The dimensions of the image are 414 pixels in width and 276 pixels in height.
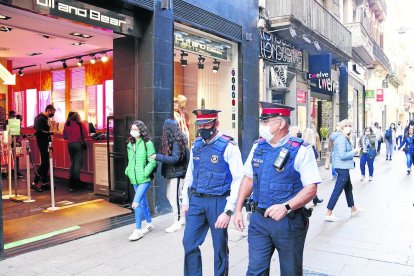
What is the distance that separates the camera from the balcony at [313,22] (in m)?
12.5

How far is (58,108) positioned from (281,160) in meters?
12.2

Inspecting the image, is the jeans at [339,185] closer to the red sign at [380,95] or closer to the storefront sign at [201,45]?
the storefront sign at [201,45]

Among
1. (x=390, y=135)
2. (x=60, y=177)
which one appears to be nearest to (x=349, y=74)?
(x=390, y=135)

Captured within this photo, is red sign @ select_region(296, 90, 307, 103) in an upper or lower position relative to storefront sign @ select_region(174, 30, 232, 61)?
lower

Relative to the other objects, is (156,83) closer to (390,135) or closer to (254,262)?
(254,262)

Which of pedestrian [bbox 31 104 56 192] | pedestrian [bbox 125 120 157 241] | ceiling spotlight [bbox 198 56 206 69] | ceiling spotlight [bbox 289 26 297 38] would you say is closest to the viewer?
pedestrian [bbox 125 120 157 241]

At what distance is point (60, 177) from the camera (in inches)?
440

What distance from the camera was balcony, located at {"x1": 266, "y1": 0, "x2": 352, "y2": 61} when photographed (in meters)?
12.5

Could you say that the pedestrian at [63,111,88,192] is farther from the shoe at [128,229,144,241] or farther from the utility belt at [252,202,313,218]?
the utility belt at [252,202,313,218]

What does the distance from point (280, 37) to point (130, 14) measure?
728 centimetres

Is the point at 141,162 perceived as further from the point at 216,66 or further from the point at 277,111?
the point at 216,66

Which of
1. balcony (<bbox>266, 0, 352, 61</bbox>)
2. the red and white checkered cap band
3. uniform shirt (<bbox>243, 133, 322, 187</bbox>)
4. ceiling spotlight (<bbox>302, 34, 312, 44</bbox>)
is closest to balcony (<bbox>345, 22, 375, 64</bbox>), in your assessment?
balcony (<bbox>266, 0, 352, 61</bbox>)

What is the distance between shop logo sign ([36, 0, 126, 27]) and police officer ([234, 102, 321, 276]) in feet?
13.9

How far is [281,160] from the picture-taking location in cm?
325
